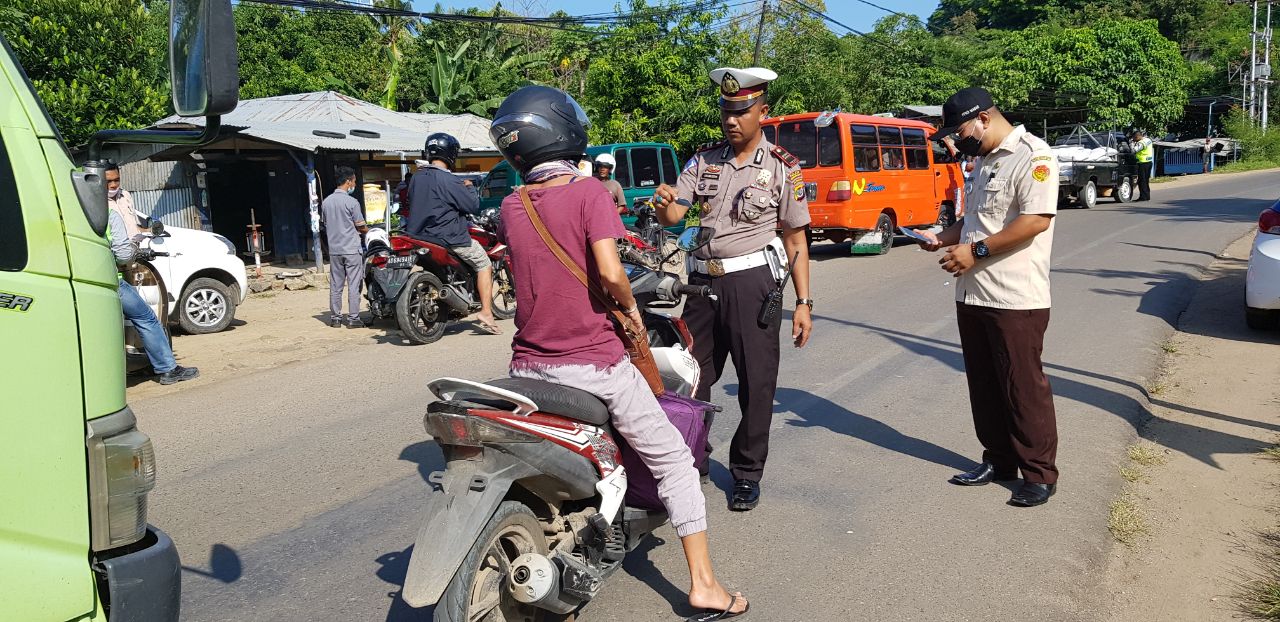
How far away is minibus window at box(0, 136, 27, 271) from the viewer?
205 cm

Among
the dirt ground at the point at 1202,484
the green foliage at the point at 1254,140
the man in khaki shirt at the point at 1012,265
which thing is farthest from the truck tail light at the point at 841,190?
the green foliage at the point at 1254,140

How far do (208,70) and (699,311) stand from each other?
8.15 feet

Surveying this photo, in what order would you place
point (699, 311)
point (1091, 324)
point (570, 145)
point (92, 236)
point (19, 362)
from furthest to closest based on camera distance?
point (1091, 324) → point (699, 311) → point (570, 145) → point (92, 236) → point (19, 362)

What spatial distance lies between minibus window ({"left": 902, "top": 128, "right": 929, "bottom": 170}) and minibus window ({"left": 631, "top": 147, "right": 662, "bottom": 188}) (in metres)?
4.24

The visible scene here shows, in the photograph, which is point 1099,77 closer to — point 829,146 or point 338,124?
point 829,146

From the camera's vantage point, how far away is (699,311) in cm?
436

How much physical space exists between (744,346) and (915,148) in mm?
13273

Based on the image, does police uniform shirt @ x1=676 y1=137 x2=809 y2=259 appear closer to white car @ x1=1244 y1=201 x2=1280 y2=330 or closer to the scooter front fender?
the scooter front fender

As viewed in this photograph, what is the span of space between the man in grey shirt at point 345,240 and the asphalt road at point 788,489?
1.66 m

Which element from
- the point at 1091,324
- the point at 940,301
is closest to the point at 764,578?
the point at 1091,324

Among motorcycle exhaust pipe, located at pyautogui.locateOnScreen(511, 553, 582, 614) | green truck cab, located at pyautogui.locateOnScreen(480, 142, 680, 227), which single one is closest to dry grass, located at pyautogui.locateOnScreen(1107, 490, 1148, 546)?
motorcycle exhaust pipe, located at pyautogui.locateOnScreen(511, 553, 582, 614)

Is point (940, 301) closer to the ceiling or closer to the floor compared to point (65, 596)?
closer to the floor

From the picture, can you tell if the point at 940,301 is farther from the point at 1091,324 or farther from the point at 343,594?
the point at 343,594

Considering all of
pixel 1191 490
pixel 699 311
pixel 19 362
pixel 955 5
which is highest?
pixel 955 5
